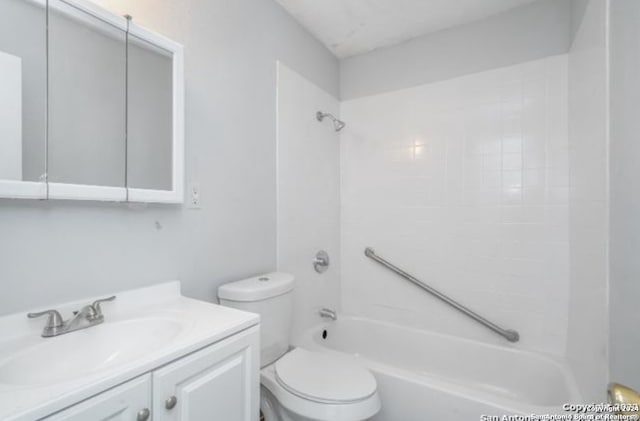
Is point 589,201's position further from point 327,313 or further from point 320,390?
point 327,313

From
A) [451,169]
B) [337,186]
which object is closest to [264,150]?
[337,186]

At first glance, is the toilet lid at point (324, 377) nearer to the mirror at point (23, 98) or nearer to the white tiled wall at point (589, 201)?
the white tiled wall at point (589, 201)

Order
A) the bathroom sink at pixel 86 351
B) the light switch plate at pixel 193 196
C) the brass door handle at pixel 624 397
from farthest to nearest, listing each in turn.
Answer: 1. the light switch plate at pixel 193 196
2. the bathroom sink at pixel 86 351
3. the brass door handle at pixel 624 397

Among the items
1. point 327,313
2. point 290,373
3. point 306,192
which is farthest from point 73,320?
point 327,313

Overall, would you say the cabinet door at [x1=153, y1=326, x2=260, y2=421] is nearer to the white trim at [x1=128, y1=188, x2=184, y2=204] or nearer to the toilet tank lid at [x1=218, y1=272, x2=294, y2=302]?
the toilet tank lid at [x1=218, y1=272, x2=294, y2=302]

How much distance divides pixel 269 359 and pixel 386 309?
1.09 metres

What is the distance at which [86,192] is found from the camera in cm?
90

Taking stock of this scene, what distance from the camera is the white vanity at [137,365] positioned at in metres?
0.57

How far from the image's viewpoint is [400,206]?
2164 mm

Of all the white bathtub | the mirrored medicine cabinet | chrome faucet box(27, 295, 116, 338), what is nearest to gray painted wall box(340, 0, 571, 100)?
the mirrored medicine cabinet

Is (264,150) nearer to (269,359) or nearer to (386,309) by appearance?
(269,359)

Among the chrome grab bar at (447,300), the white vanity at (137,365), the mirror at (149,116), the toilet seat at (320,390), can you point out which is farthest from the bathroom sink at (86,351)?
the chrome grab bar at (447,300)

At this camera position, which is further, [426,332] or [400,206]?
[400,206]

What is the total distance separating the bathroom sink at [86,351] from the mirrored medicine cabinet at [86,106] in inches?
15.9
